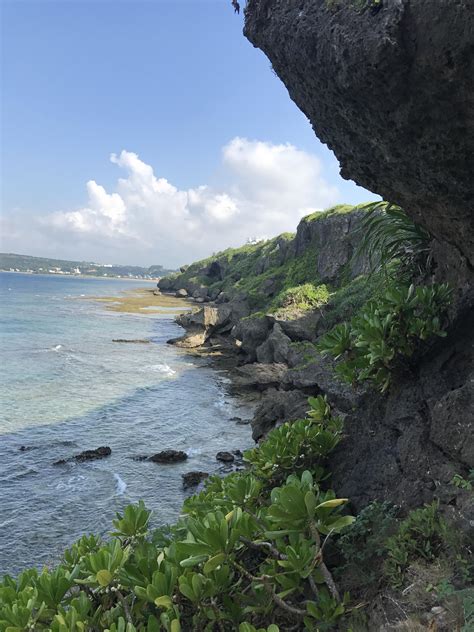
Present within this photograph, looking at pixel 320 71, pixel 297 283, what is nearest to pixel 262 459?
pixel 320 71

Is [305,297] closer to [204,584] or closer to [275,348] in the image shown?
[275,348]

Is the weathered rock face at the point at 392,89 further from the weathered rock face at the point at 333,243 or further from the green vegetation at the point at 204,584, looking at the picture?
the weathered rock face at the point at 333,243

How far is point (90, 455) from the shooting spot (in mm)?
17734

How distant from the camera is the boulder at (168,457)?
57.4ft

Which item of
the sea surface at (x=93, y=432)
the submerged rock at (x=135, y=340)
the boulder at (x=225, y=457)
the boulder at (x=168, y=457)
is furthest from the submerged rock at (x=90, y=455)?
the submerged rock at (x=135, y=340)

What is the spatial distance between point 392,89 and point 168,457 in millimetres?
15934

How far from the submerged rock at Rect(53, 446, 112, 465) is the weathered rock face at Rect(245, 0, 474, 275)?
1566 cm

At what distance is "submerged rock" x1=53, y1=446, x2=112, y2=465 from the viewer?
17.3 m

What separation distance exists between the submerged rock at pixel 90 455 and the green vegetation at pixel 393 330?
14320 millimetres

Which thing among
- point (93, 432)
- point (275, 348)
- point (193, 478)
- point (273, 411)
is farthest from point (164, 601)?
point (275, 348)

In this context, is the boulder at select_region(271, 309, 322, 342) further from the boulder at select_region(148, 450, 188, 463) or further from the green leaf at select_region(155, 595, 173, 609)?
the green leaf at select_region(155, 595, 173, 609)

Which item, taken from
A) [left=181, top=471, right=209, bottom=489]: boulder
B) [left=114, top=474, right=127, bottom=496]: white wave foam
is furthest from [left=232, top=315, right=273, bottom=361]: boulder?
[left=114, top=474, right=127, bottom=496]: white wave foam

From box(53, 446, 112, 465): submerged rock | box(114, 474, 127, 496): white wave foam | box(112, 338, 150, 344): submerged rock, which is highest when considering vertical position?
box(112, 338, 150, 344): submerged rock

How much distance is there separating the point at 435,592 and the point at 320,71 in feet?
16.9
